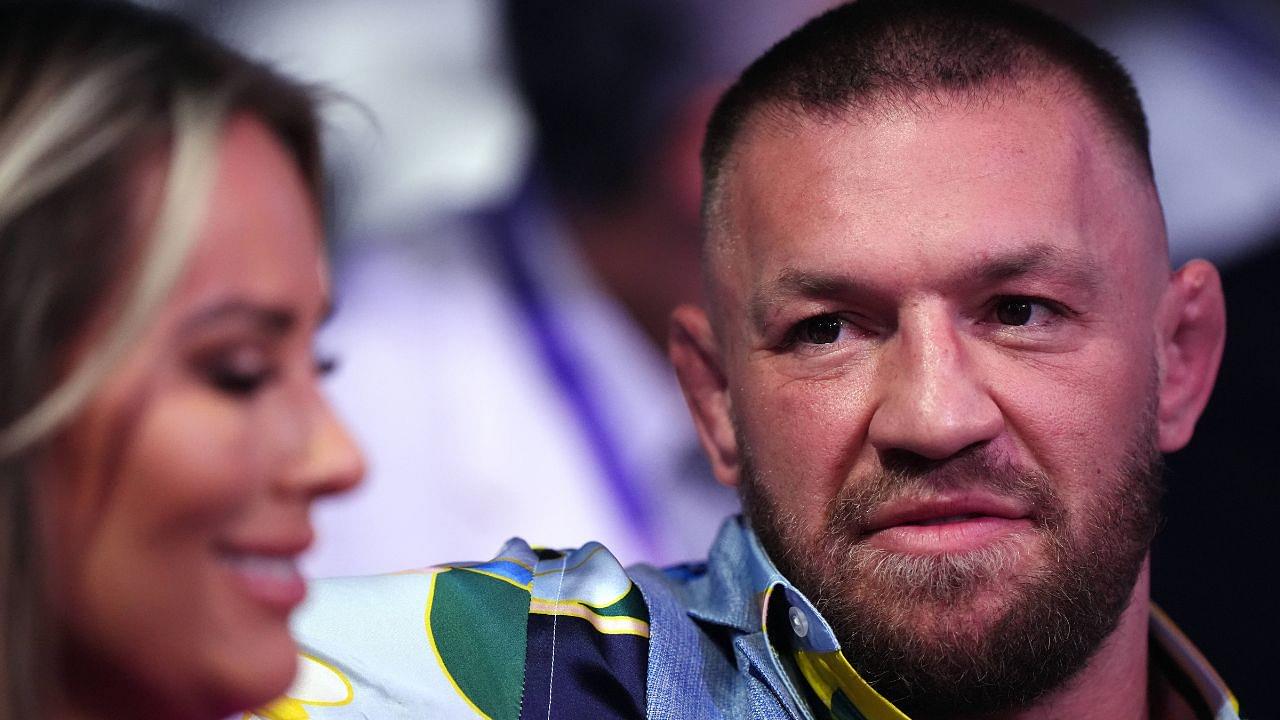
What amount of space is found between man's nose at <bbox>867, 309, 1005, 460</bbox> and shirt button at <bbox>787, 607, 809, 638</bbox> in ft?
0.63

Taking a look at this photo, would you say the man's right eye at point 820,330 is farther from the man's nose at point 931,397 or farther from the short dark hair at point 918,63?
the short dark hair at point 918,63

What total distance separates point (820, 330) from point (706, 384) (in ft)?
0.90

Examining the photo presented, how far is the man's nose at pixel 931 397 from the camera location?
1196 mm

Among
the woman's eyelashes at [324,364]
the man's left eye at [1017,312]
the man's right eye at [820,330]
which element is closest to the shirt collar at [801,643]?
the man's right eye at [820,330]

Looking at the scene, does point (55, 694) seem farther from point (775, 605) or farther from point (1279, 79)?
point (1279, 79)

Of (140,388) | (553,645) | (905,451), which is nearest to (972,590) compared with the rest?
(905,451)

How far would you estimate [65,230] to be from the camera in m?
0.69

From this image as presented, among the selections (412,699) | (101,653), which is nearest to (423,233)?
(412,699)

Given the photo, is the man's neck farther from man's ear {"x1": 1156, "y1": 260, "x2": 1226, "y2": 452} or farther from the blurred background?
the blurred background

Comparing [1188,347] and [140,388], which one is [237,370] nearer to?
[140,388]

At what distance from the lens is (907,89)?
138cm

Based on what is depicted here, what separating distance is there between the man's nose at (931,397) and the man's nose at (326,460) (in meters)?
0.60

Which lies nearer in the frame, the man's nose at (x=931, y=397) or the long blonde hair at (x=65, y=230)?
the long blonde hair at (x=65, y=230)

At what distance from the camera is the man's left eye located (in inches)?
51.4
